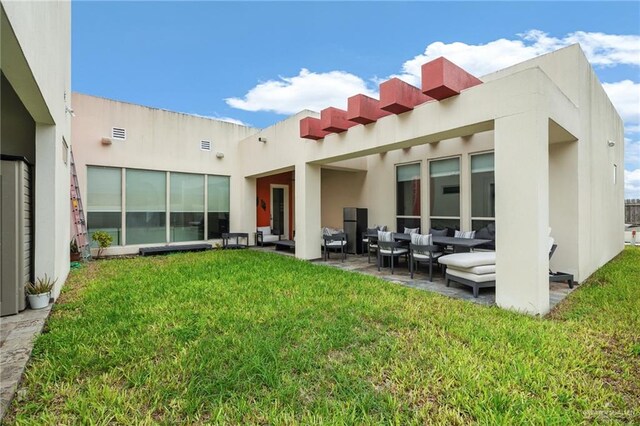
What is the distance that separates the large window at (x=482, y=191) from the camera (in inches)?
288

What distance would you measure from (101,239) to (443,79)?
9.71 m

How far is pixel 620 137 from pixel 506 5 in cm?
729

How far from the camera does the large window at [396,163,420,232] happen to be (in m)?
8.94

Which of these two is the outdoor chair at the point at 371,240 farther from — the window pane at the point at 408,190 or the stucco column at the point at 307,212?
the stucco column at the point at 307,212

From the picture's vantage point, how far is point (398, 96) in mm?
5500

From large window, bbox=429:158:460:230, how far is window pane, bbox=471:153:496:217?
401mm

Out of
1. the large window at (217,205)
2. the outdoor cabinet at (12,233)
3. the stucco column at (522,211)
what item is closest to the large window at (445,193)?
the stucco column at (522,211)

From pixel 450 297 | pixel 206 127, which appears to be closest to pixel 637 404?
pixel 450 297

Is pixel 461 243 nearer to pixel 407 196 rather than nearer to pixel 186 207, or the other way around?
pixel 407 196

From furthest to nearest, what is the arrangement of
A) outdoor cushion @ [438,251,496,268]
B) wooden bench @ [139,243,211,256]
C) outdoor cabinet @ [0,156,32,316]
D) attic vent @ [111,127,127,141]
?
wooden bench @ [139,243,211,256] → attic vent @ [111,127,127,141] → outdoor cushion @ [438,251,496,268] → outdoor cabinet @ [0,156,32,316]

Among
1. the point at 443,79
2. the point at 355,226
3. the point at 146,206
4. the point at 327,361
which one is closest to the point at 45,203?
the point at 327,361

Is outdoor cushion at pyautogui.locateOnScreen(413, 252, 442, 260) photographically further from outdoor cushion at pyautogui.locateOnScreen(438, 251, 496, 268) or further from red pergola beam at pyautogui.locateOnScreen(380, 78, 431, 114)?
red pergola beam at pyautogui.locateOnScreen(380, 78, 431, 114)

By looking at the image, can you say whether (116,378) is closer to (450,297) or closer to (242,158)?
(450,297)

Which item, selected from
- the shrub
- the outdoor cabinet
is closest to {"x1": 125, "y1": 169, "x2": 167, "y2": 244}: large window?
the shrub
